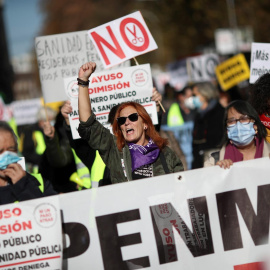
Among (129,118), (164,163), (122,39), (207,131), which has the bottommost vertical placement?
(164,163)

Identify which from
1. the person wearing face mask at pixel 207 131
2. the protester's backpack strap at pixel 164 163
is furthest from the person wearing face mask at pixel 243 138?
the person wearing face mask at pixel 207 131

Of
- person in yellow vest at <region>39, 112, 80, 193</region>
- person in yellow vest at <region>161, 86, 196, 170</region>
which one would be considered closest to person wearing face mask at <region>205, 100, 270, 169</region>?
person in yellow vest at <region>39, 112, 80, 193</region>

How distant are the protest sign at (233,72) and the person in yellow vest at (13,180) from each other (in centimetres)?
596

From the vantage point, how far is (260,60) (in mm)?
6496

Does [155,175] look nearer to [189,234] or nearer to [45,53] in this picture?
[189,234]

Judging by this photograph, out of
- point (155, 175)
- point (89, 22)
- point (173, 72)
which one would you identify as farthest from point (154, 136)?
point (89, 22)

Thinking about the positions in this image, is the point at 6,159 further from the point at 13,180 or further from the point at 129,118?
the point at 129,118

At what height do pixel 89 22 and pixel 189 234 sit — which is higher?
pixel 89 22

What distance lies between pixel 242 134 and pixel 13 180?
5.84 feet

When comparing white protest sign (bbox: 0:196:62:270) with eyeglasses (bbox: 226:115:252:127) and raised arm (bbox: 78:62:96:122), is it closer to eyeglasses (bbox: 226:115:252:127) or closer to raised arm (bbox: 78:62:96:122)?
raised arm (bbox: 78:62:96:122)

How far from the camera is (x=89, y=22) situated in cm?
5819

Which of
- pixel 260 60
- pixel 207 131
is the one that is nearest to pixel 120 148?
pixel 260 60

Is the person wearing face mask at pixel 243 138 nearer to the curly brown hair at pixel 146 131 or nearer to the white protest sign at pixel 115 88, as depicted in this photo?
the curly brown hair at pixel 146 131

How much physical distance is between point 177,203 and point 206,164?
553mm
